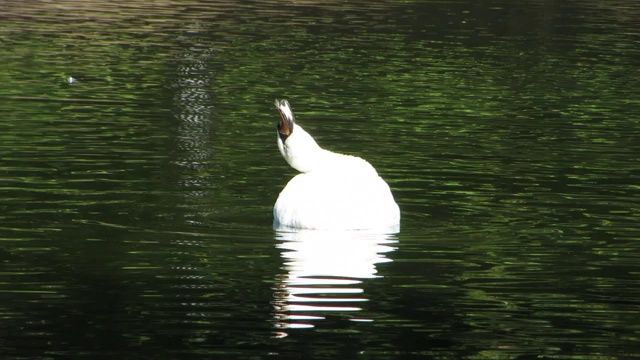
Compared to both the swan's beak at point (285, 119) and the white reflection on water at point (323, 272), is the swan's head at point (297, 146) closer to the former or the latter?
the swan's beak at point (285, 119)

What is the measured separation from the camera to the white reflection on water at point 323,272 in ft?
39.0

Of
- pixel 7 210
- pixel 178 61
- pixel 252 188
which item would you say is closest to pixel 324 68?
pixel 178 61

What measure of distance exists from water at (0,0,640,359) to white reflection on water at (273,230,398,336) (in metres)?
0.03

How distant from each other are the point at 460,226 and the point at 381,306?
3.70 meters

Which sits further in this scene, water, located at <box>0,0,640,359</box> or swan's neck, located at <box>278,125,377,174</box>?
swan's neck, located at <box>278,125,377,174</box>

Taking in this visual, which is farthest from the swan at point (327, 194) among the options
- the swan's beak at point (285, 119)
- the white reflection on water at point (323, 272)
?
the white reflection on water at point (323, 272)

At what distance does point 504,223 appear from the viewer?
1602cm

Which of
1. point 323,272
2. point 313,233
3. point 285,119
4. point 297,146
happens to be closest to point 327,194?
point 313,233

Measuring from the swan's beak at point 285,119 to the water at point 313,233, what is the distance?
3.14 ft

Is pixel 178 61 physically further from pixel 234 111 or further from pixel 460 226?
pixel 460 226

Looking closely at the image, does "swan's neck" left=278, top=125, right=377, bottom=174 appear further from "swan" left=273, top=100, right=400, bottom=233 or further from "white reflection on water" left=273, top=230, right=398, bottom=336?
"white reflection on water" left=273, top=230, right=398, bottom=336

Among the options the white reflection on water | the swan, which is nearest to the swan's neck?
the swan

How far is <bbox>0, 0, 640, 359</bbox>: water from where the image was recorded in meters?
11.4

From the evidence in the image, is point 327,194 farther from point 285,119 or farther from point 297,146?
point 285,119
